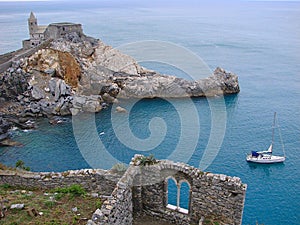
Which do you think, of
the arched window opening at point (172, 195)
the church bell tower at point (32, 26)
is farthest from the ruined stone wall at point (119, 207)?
the church bell tower at point (32, 26)

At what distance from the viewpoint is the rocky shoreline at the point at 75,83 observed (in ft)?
162

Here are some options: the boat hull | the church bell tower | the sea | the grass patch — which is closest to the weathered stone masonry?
the grass patch

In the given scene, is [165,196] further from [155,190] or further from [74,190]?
[74,190]

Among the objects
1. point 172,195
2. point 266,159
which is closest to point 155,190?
point 172,195

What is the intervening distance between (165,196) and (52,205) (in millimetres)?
5109

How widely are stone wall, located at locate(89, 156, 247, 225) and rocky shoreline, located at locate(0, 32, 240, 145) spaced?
1403 inches

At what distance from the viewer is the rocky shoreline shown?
49500 mm

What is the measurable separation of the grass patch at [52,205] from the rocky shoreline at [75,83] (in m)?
33.2

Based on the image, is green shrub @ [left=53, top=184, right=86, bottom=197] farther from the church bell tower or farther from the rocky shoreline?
the church bell tower

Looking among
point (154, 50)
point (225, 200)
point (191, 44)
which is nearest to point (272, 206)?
point (225, 200)

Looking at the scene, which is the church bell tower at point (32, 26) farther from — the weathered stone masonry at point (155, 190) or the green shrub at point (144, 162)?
the green shrub at point (144, 162)

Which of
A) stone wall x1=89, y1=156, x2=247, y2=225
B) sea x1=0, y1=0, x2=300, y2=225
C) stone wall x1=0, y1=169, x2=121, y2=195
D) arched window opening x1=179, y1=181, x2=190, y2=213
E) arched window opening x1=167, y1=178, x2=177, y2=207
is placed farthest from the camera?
sea x1=0, y1=0, x2=300, y2=225

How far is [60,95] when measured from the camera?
51.7 m

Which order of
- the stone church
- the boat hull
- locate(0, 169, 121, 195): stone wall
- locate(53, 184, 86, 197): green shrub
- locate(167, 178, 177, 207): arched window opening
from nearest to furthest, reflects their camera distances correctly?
locate(53, 184, 86, 197): green shrub
locate(0, 169, 121, 195): stone wall
locate(167, 178, 177, 207): arched window opening
the boat hull
the stone church
